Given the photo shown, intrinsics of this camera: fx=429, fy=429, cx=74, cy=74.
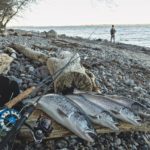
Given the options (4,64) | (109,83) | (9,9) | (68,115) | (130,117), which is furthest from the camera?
(9,9)

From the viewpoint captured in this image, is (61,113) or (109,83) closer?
(61,113)

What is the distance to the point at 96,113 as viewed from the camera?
636 cm

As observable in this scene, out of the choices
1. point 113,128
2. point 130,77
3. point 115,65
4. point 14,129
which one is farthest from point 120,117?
point 115,65

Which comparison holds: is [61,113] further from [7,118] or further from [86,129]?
[7,118]

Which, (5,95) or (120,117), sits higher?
(5,95)

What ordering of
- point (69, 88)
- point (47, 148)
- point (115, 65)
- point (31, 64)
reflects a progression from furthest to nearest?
point (115, 65) < point (31, 64) < point (69, 88) < point (47, 148)

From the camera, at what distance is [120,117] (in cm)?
650

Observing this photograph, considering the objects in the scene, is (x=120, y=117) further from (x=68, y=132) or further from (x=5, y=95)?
(x=5, y=95)

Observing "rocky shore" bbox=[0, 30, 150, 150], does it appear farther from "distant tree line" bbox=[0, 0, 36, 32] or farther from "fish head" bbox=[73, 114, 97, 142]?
"distant tree line" bbox=[0, 0, 36, 32]

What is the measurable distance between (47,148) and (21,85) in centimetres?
216

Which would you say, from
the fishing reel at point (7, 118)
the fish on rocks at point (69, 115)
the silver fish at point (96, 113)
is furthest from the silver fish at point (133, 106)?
the fishing reel at point (7, 118)

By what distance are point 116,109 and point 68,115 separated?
45.4 inches

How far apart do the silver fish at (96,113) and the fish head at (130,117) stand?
0.25 metres

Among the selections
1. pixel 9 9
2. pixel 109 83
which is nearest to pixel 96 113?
pixel 109 83
